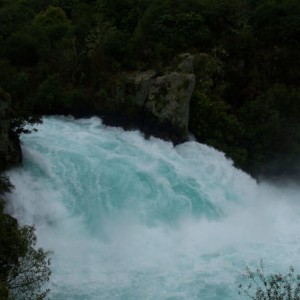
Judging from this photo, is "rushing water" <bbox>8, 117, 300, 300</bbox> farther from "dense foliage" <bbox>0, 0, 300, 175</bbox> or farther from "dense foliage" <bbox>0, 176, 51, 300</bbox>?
"dense foliage" <bbox>0, 176, 51, 300</bbox>

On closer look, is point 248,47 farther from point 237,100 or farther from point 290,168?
point 290,168

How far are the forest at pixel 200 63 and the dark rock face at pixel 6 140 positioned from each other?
408 cm

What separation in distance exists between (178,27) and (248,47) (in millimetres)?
4256

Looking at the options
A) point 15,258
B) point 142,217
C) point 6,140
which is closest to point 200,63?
point 142,217

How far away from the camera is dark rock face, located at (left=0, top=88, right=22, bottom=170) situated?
1689 cm

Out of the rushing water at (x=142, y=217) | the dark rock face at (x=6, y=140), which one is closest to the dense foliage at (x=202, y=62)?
the rushing water at (x=142, y=217)

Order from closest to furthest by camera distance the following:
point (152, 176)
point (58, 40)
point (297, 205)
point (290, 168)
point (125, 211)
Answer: point (125, 211)
point (152, 176)
point (297, 205)
point (290, 168)
point (58, 40)

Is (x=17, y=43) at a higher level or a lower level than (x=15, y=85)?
higher

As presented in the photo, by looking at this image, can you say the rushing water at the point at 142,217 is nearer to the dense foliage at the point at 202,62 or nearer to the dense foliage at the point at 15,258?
the dense foliage at the point at 202,62

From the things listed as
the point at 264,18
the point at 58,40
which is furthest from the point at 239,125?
the point at 58,40

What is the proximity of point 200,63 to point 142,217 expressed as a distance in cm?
1112

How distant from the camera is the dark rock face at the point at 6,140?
665 inches

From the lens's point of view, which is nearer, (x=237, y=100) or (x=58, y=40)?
(x=237, y=100)

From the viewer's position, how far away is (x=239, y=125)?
78.9ft
